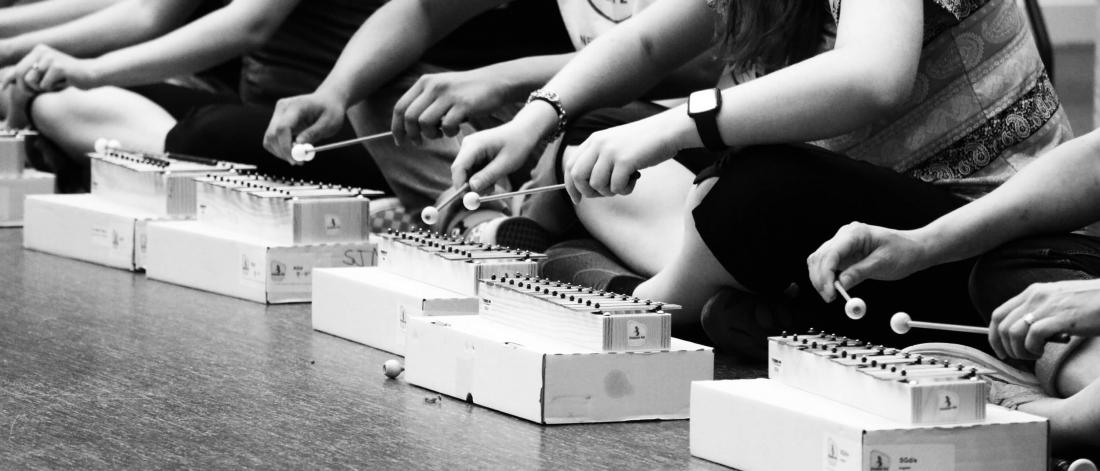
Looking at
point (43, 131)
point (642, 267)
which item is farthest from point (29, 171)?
point (642, 267)

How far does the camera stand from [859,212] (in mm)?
1749

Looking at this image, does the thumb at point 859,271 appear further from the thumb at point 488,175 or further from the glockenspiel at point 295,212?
the glockenspiel at point 295,212

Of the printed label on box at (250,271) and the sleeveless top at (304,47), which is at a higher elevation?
the sleeveless top at (304,47)

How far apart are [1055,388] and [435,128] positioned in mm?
1074

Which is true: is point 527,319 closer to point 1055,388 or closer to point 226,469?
point 226,469

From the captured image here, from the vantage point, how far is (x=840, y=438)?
4.36 feet

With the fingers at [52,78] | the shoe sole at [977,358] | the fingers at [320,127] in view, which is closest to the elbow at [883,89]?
the shoe sole at [977,358]

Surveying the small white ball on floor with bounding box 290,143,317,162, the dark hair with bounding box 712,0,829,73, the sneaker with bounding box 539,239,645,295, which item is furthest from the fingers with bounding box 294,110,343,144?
the dark hair with bounding box 712,0,829,73

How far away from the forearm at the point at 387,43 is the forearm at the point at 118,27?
0.76m

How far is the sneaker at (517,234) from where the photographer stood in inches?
94.8

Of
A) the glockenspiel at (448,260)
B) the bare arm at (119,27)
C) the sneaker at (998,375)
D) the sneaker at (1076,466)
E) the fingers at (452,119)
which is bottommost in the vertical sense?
the sneaker at (1076,466)

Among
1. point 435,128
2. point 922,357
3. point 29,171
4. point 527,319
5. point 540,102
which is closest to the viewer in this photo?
point 922,357

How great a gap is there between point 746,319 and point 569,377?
358 millimetres

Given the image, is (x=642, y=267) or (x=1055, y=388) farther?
(x=642, y=267)
